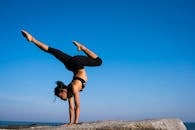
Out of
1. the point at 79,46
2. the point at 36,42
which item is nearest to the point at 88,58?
the point at 79,46

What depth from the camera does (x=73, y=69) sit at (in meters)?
12.6

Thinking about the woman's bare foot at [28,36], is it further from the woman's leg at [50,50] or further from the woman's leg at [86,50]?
the woman's leg at [86,50]

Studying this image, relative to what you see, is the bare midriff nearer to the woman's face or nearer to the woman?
the woman

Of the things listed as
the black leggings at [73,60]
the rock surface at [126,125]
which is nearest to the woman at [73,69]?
the black leggings at [73,60]

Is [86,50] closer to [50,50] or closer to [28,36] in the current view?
[50,50]

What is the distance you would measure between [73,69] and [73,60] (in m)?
A: 0.41

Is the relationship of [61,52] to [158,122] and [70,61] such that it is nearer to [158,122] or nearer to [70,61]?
[70,61]

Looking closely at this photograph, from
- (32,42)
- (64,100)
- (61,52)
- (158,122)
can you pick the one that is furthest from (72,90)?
(158,122)

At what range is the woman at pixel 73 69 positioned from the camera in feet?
40.4

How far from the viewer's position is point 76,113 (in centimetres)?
1238

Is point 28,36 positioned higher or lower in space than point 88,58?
higher

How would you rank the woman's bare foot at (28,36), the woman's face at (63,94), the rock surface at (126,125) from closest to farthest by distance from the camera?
the rock surface at (126,125) < the woman's bare foot at (28,36) < the woman's face at (63,94)

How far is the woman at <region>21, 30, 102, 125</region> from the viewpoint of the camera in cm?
1232

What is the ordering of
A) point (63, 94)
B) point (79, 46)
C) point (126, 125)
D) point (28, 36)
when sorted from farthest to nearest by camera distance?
point (79, 46)
point (63, 94)
point (28, 36)
point (126, 125)
